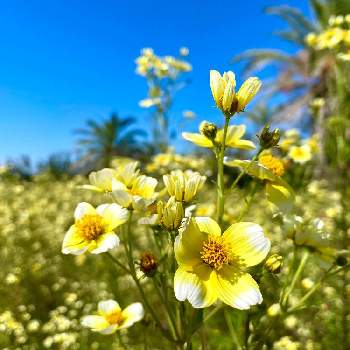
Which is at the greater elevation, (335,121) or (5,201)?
(335,121)

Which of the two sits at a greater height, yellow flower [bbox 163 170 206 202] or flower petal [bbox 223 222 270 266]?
yellow flower [bbox 163 170 206 202]

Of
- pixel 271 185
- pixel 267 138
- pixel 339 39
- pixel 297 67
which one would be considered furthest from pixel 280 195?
pixel 297 67

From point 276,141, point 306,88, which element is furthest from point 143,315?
point 306,88

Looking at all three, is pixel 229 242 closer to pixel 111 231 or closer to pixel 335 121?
pixel 111 231

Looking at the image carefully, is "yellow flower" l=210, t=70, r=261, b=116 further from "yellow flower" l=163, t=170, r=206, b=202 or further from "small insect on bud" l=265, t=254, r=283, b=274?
"small insect on bud" l=265, t=254, r=283, b=274

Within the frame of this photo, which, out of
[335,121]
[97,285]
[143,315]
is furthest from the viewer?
[97,285]

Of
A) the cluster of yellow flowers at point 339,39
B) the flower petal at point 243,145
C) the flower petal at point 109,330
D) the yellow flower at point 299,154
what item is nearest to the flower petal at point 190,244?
the flower petal at point 243,145

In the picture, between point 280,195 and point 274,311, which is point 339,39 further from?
point 274,311

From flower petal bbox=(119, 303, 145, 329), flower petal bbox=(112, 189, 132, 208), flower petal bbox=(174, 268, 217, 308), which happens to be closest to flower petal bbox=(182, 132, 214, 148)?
flower petal bbox=(112, 189, 132, 208)

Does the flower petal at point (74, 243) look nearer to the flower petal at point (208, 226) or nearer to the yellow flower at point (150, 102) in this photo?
the flower petal at point (208, 226)
